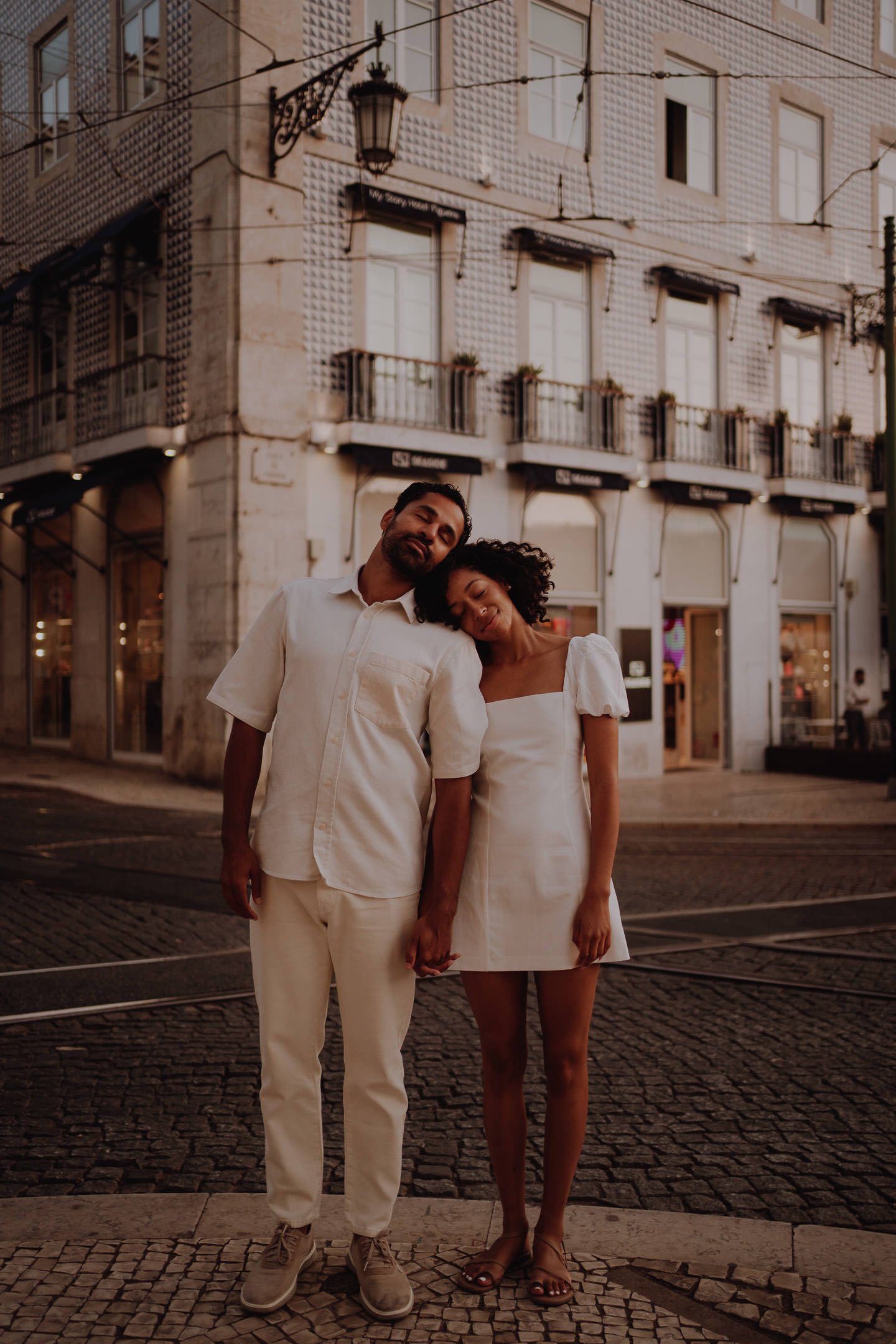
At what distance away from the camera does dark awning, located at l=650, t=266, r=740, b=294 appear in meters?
19.8

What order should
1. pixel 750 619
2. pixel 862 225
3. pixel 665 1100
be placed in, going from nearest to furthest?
1. pixel 665 1100
2. pixel 750 619
3. pixel 862 225

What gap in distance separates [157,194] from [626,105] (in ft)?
24.3

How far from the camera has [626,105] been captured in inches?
773

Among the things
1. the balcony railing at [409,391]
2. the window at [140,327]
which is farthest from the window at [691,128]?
the window at [140,327]

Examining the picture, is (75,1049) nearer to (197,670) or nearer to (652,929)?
(652,929)

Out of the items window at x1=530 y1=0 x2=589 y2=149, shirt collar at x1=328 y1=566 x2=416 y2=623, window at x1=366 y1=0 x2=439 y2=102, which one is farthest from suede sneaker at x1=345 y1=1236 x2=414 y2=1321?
window at x1=530 y1=0 x2=589 y2=149

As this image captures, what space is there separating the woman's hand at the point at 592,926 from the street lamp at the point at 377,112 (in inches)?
508

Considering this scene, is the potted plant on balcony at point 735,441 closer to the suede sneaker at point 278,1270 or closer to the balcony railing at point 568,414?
the balcony railing at point 568,414

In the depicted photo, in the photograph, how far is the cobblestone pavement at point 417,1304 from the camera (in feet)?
9.07

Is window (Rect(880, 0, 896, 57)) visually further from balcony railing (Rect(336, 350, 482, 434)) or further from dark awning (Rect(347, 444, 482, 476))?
dark awning (Rect(347, 444, 482, 476))

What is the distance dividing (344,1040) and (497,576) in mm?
1187

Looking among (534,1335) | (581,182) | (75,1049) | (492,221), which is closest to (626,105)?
(581,182)

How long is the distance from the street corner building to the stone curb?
41.8 ft

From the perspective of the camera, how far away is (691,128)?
20.5m
